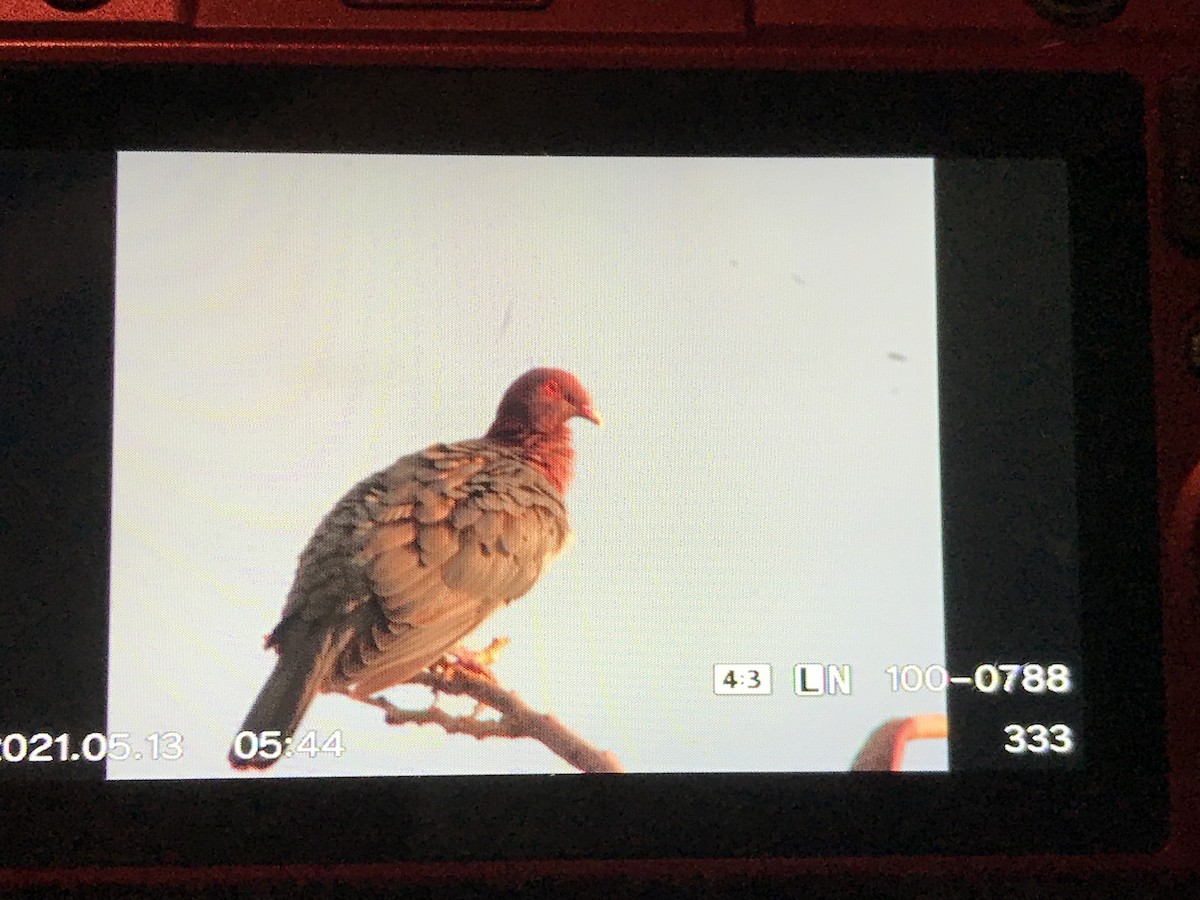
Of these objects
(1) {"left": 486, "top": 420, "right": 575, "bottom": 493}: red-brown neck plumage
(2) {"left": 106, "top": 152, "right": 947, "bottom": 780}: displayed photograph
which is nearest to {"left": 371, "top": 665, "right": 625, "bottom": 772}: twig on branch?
(2) {"left": 106, "top": 152, "right": 947, "bottom": 780}: displayed photograph

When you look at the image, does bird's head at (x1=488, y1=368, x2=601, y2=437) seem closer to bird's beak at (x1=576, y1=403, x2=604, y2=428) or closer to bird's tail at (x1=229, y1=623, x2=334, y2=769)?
bird's beak at (x1=576, y1=403, x2=604, y2=428)

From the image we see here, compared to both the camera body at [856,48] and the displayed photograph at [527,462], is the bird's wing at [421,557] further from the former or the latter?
the camera body at [856,48]

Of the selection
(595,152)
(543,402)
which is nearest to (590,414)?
(543,402)

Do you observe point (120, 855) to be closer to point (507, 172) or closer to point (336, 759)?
point (336, 759)

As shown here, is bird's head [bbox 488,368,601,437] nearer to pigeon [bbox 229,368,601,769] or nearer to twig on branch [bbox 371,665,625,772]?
pigeon [bbox 229,368,601,769]

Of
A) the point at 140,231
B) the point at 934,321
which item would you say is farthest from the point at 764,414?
the point at 140,231

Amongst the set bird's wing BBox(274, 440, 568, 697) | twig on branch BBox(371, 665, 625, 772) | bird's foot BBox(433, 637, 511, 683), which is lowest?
twig on branch BBox(371, 665, 625, 772)

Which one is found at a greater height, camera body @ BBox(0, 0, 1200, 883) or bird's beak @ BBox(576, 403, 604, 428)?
camera body @ BBox(0, 0, 1200, 883)

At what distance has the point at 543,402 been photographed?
525 millimetres

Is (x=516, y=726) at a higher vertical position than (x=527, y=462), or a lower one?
lower

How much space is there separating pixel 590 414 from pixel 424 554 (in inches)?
4.4

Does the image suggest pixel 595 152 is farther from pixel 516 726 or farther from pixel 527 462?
pixel 516 726

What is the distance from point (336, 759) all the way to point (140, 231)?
28 centimetres

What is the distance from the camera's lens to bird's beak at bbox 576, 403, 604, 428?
1.73ft
